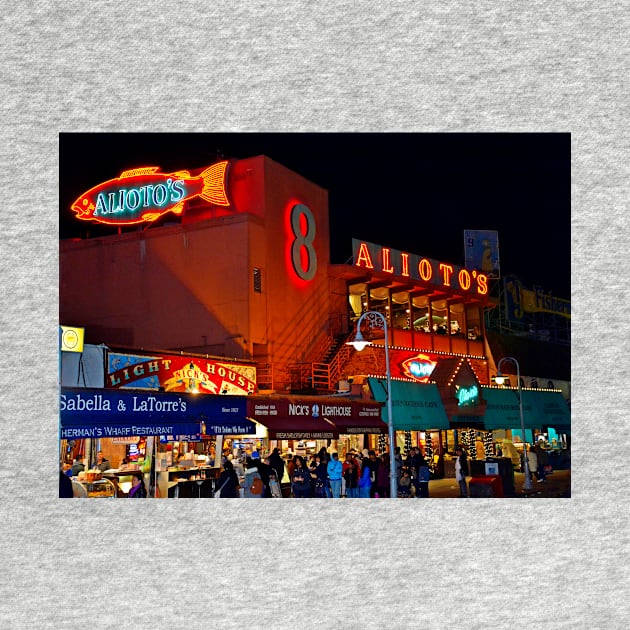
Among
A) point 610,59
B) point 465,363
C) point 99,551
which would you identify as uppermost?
point 610,59

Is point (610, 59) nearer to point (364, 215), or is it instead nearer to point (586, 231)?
point (586, 231)

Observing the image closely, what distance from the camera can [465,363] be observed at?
99.1ft

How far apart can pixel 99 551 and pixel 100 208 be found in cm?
1868

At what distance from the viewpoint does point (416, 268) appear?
108ft

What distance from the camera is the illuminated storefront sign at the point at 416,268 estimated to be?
100 feet

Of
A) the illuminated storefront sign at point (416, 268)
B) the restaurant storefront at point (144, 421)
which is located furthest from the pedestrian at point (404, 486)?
the illuminated storefront sign at point (416, 268)

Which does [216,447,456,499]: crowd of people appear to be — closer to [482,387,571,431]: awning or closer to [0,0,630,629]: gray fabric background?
[0,0,630,629]: gray fabric background

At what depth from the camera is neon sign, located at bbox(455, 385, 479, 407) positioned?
29375 millimetres

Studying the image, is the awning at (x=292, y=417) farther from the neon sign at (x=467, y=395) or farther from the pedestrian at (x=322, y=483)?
the neon sign at (x=467, y=395)

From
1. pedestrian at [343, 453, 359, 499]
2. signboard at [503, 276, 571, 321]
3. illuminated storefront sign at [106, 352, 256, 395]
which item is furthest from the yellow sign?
signboard at [503, 276, 571, 321]

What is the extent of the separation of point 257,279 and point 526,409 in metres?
12.1

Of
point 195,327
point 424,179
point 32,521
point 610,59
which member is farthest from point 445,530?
point 424,179

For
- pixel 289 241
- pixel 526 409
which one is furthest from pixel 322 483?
pixel 526 409

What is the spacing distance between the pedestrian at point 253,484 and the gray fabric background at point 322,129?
643cm
